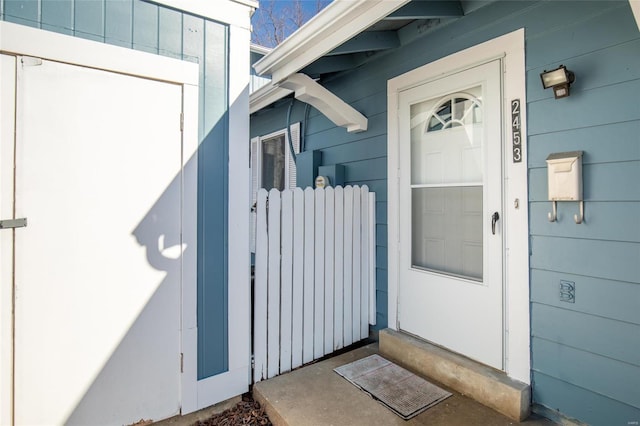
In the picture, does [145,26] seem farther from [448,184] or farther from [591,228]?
[591,228]

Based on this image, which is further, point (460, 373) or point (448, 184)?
point (448, 184)

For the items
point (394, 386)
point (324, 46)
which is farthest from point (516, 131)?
point (394, 386)

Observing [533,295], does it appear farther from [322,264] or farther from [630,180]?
[322,264]

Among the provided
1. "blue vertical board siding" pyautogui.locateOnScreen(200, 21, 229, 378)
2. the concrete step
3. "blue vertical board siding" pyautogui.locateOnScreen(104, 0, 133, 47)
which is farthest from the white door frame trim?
"blue vertical board siding" pyautogui.locateOnScreen(104, 0, 133, 47)

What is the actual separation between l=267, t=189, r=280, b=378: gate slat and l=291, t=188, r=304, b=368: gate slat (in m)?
0.15

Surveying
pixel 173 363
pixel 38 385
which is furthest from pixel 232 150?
pixel 38 385

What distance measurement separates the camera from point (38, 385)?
5.65ft

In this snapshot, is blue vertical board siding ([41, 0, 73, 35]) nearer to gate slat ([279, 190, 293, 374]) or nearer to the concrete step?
gate slat ([279, 190, 293, 374])

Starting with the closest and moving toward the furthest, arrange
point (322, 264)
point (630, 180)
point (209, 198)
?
point (630, 180) → point (209, 198) → point (322, 264)

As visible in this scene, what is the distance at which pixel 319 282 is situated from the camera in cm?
280

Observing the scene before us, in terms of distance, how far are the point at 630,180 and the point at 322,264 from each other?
2.03 meters

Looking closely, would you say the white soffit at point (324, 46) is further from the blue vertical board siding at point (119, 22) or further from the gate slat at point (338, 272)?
the blue vertical board siding at point (119, 22)

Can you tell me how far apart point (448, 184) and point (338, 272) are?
1180 mm

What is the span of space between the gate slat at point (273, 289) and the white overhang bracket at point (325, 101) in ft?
3.41
